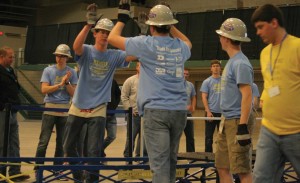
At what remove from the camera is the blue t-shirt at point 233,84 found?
515cm

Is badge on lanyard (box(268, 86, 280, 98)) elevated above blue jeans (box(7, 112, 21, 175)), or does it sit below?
above

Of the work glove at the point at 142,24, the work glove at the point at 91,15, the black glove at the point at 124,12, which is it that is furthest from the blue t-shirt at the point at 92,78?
A: the black glove at the point at 124,12

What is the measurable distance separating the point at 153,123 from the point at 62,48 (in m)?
4.13

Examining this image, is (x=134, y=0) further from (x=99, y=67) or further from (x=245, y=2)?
(x=99, y=67)

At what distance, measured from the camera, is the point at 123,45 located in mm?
4746

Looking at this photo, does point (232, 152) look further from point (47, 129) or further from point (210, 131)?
Result: point (210, 131)

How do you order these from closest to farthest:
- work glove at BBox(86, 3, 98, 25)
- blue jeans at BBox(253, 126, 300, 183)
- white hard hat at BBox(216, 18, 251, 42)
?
blue jeans at BBox(253, 126, 300, 183), white hard hat at BBox(216, 18, 251, 42), work glove at BBox(86, 3, 98, 25)

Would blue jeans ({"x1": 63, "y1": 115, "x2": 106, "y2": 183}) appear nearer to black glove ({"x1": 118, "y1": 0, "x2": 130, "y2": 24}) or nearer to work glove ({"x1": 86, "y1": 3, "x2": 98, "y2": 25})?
work glove ({"x1": 86, "y1": 3, "x2": 98, "y2": 25})

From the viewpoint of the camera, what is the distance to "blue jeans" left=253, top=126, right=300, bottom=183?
399cm

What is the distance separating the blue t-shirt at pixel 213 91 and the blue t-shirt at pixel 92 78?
16.0 ft

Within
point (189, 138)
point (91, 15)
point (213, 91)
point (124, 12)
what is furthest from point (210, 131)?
point (124, 12)

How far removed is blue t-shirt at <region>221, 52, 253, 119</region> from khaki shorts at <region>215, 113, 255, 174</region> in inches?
4.1

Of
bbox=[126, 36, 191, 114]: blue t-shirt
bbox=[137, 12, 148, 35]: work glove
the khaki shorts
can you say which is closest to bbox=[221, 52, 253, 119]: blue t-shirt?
the khaki shorts

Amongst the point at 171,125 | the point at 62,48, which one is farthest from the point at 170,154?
the point at 62,48
